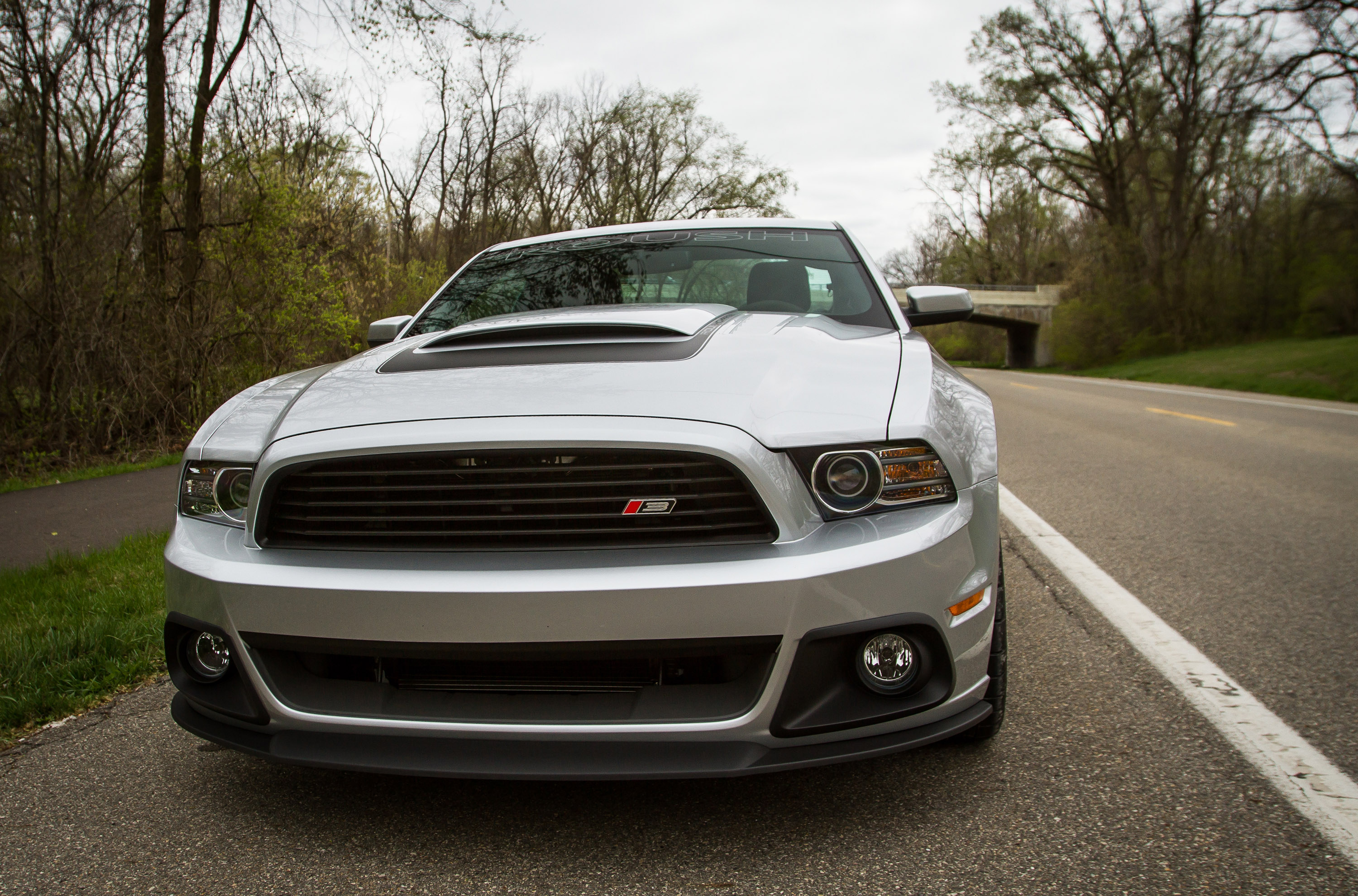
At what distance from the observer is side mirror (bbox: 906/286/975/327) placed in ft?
12.5

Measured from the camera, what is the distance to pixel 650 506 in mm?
1982

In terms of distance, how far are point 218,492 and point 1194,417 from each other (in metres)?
12.6

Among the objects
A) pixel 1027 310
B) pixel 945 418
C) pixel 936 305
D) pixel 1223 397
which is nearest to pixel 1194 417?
→ pixel 1223 397

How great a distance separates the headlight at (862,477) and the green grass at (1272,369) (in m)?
18.2

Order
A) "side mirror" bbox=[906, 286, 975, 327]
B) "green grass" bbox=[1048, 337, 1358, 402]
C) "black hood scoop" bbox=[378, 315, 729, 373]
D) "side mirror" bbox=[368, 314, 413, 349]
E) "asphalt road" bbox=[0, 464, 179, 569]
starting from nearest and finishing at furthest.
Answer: "black hood scoop" bbox=[378, 315, 729, 373]
"side mirror" bbox=[368, 314, 413, 349]
"side mirror" bbox=[906, 286, 975, 327]
"asphalt road" bbox=[0, 464, 179, 569]
"green grass" bbox=[1048, 337, 1358, 402]

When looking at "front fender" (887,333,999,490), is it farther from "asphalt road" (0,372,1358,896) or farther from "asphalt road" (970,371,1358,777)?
"asphalt road" (970,371,1358,777)

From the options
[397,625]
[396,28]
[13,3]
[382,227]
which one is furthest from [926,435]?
[382,227]

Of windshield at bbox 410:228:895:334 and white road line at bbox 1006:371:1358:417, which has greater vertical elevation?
windshield at bbox 410:228:895:334

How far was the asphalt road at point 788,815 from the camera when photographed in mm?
1915

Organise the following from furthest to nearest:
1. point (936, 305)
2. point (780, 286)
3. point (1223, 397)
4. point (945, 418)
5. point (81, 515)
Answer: point (1223, 397) → point (81, 515) → point (936, 305) → point (780, 286) → point (945, 418)

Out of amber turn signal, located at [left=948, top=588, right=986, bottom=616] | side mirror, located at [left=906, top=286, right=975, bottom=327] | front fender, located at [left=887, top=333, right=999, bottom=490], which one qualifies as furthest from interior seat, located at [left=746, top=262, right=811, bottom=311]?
amber turn signal, located at [left=948, top=588, right=986, bottom=616]

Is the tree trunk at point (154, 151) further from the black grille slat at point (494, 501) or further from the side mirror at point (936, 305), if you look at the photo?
the black grille slat at point (494, 501)

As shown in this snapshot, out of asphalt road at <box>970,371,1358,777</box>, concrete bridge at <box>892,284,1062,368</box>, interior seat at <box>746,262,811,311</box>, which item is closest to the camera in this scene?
asphalt road at <box>970,371,1358,777</box>

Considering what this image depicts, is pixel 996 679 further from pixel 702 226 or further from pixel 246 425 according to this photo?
pixel 702 226
